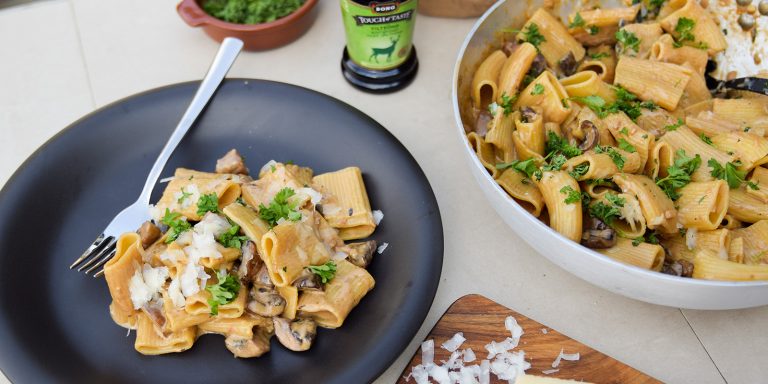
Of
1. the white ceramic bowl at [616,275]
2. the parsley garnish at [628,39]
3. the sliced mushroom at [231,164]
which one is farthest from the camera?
the parsley garnish at [628,39]

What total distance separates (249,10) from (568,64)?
83 centimetres

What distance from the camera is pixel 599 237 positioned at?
110 centimetres

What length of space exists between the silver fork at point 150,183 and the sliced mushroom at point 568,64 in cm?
74

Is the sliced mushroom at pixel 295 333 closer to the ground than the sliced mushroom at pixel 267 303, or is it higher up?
closer to the ground

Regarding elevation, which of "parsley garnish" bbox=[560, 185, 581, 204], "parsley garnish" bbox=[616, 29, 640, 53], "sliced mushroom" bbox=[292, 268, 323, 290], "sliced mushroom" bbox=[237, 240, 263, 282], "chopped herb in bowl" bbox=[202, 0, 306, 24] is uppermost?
"chopped herb in bowl" bbox=[202, 0, 306, 24]

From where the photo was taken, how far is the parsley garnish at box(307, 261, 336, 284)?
3.55 feet

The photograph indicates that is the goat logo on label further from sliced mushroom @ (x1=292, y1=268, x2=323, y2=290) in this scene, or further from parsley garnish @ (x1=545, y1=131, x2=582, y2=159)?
sliced mushroom @ (x1=292, y1=268, x2=323, y2=290)

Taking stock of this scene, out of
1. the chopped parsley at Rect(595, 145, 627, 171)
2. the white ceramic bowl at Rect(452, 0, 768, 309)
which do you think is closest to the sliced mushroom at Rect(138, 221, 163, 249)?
the white ceramic bowl at Rect(452, 0, 768, 309)

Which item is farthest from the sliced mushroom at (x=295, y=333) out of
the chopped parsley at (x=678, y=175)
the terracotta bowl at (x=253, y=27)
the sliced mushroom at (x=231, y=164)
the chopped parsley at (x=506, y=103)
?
the terracotta bowl at (x=253, y=27)

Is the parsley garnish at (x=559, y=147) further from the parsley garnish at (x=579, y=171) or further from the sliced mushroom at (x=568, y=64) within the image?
the sliced mushroom at (x=568, y=64)

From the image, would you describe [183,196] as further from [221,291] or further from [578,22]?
[578,22]

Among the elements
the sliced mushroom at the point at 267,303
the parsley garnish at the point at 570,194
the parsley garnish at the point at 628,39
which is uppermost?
the parsley garnish at the point at 628,39

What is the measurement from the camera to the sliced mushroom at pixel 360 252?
114 cm

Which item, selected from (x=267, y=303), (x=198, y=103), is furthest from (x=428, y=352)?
(x=198, y=103)
